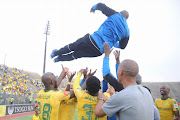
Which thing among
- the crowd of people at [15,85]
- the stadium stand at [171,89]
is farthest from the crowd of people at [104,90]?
the stadium stand at [171,89]

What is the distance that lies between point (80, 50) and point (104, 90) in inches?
48.9

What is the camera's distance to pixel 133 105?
1618 millimetres

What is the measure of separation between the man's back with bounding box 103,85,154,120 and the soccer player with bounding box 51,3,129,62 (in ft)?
8.00

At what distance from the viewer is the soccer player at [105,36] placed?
3.97 metres

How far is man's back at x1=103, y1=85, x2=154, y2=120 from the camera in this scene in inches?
63.5

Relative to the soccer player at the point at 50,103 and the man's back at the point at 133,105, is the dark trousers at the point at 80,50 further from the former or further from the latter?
the man's back at the point at 133,105

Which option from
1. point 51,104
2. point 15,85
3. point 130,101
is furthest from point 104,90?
point 15,85

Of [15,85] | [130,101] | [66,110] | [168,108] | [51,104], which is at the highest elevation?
[130,101]

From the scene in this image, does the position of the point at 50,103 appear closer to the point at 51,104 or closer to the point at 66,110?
the point at 51,104

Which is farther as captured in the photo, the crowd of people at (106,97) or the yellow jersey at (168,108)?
the yellow jersey at (168,108)

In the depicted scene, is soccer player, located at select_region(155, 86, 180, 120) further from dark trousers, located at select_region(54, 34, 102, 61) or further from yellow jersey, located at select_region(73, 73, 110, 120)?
yellow jersey, located at select_region(73, 73, 110, 120)

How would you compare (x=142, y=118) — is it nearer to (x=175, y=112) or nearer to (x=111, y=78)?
(x=111, y=78)

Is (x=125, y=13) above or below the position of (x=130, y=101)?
above

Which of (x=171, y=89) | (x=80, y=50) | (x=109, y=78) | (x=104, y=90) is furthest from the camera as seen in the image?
(x=171, y=89)
